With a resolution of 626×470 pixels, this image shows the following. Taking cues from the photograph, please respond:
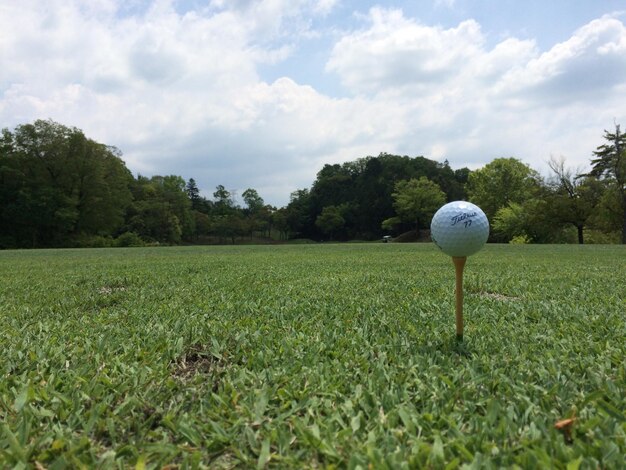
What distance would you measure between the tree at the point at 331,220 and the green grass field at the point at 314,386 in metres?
58.9

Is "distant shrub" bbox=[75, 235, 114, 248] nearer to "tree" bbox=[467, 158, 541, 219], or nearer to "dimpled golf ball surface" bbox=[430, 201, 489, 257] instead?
"tree" bbox=[467, 158, 541, 219]

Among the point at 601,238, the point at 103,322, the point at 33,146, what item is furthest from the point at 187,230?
the point at 103,322

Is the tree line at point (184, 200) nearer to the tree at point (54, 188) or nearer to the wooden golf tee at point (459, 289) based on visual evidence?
the tree at point (54, 188)

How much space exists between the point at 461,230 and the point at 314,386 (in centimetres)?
120

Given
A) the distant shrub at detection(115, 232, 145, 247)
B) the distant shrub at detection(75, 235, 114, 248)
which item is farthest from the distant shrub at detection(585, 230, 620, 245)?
the distant shrub at detection(75, 235, 114, 248)

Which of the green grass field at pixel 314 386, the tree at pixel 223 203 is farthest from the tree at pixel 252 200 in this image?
the green grass field at pixel 314 386

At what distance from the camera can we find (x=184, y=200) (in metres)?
58.7

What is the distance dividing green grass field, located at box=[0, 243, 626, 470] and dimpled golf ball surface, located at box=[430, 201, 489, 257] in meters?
0.59

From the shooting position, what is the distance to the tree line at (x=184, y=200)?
33125 mm

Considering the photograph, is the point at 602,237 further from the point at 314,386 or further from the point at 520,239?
the point at 314,386

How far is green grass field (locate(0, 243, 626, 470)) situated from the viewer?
138cm

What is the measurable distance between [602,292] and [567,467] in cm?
388

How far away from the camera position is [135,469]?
1.31 m

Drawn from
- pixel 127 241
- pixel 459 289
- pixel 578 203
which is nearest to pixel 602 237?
pixel 578 203
